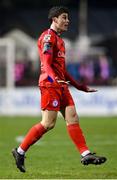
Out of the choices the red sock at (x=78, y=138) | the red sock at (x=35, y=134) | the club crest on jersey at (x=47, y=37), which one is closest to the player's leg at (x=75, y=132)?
the red sock at (x=78, y=138)

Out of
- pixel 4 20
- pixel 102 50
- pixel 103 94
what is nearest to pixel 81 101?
pixel 103 94

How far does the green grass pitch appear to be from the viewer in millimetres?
11953

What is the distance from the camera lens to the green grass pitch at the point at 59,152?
39.2ft

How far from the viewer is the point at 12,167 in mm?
12945

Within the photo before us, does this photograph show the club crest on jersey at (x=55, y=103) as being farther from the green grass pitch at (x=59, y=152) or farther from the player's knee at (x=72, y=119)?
the green grass pitch at (x=59, y=152)

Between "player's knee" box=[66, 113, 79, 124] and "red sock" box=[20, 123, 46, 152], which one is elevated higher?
A: "player's knee" box=[66, 113, 79, 124]

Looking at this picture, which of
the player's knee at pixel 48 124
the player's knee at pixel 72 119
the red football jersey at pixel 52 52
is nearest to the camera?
the red football jersey at pixel 52 52

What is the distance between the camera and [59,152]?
52.5ft

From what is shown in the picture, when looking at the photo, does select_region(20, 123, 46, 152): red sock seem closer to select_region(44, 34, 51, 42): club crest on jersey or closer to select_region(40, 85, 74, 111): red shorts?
select_region(40, 85, 74, 111): red shorts

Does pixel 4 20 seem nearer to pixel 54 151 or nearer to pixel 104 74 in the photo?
pixel 104 74

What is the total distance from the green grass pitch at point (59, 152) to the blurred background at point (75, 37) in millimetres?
6196

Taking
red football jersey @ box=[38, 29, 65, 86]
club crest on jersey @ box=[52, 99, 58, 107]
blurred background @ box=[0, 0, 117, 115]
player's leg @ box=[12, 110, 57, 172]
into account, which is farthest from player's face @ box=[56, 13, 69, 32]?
blurred background @ box=[0, 0, 117, 115]

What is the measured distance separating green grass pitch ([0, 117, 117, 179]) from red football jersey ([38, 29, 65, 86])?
4.38 ft

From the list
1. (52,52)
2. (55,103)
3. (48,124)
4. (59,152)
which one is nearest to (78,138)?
(48,124)
